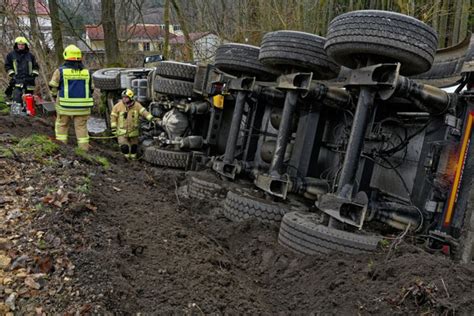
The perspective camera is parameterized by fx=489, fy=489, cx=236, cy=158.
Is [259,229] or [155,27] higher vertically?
[155,27]

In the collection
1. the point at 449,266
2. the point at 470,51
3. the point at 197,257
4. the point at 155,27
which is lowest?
the point at 197,257

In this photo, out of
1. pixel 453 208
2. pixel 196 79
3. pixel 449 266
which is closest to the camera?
pixel 449 266

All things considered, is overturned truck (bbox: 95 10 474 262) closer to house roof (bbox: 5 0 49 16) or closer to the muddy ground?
the muddy ground

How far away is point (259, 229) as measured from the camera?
4.21 meters

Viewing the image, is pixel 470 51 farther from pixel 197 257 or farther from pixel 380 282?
pixel 197 257

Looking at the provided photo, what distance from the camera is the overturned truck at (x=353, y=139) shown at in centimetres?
336

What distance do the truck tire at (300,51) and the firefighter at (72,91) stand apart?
3.68 meters

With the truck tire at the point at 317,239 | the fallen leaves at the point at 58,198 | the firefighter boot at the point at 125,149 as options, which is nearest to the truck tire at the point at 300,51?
the truck tire at the point at 317,239

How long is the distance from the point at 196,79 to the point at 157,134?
170 centimetres

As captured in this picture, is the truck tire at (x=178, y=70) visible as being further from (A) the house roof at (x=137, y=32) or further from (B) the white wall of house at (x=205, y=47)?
(A) the house roof at (x=137, y=32)

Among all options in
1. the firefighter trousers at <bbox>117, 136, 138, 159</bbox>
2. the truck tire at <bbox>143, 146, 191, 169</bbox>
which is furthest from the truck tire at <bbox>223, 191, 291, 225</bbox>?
the firefighter trousers at <bbox>117, 136, 138, 159</bbox>

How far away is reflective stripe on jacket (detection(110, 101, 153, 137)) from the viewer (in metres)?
8.29

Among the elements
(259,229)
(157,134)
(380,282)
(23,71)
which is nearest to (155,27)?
(23,71)

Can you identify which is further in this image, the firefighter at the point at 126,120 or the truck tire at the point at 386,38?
the firefighter at the point at 126,120
